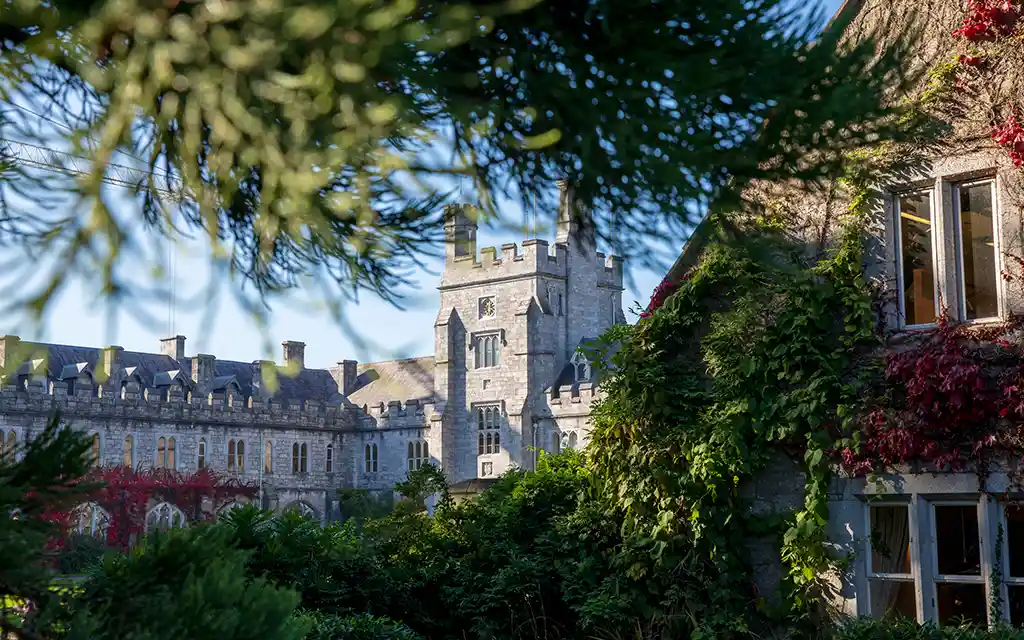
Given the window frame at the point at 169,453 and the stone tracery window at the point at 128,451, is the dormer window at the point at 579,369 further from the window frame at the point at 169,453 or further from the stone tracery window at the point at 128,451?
the stone tracery window at the point at 128,451

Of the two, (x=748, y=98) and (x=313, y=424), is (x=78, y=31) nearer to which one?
(x=748, y=98)

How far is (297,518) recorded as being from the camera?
886 cm

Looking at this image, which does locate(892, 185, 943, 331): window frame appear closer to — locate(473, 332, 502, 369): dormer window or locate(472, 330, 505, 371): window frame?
locate(472, 330, 505, 371): window frame

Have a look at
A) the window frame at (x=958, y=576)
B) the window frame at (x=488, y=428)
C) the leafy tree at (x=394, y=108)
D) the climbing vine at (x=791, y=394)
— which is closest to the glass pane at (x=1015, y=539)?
the window frame at (x=958, y=576)

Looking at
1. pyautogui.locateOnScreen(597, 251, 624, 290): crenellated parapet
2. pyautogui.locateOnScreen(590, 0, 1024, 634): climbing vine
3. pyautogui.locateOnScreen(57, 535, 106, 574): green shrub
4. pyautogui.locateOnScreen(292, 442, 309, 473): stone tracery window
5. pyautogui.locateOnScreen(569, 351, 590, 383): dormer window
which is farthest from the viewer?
pyautogui.locateOnScreen(597, 251, 624, 290): crenellated parapet

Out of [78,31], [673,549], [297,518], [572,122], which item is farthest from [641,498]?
[78,31]

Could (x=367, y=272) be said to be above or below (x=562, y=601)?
above

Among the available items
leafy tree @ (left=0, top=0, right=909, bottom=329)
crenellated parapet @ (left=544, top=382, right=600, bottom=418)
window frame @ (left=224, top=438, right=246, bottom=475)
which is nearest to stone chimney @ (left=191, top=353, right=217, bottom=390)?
window frame @ (left=224, top=438, right=246, bottom=475)

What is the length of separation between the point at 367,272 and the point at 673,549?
15.9 feet

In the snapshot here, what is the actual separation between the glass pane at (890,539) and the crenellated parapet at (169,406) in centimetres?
3287

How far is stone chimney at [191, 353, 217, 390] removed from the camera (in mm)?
47531

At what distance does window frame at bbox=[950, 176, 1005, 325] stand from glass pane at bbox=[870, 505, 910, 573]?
54.0 inches

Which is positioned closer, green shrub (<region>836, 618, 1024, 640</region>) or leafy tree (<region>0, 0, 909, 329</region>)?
leafy tree (<region>0, 0, 909, 329</region>)

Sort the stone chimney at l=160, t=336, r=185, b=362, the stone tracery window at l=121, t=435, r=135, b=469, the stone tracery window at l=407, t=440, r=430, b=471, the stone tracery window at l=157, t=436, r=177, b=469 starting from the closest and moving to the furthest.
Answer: the stone tracery window at l=121, t=435, r=135, b=469 → the stone tracery window at l=157, t=436, r=177, b=469 → the stone chimney at l=160, t=336, r=185, b=362 → the stone tracery window at l=407, t=440, r=430, b=471
